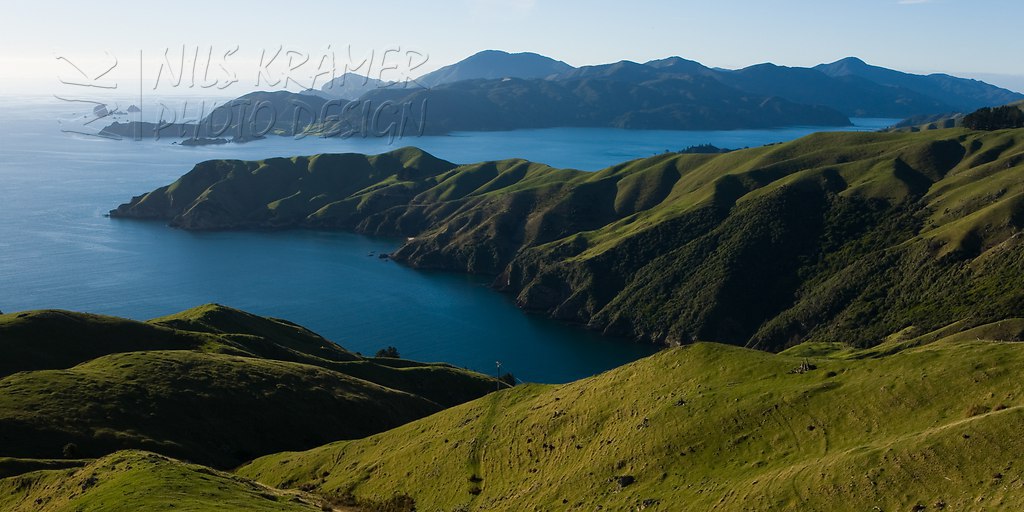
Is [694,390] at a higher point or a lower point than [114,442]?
higher

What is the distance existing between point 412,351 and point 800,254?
3726 inches

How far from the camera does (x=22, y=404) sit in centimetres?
6938

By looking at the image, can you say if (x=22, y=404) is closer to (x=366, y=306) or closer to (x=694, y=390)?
(x=694, y=390)

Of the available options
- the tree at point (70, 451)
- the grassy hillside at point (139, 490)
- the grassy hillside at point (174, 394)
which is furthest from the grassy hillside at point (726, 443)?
the tree at point (70, 451)

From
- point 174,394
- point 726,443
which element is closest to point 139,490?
point 174,394

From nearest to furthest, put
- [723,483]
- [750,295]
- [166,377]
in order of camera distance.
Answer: [723,483], [166,377], [750,295]

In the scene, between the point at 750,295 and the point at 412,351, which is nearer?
the point at 412,351

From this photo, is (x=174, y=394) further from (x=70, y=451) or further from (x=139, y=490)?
(x=139, y=490)

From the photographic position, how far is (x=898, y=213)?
7279 inches

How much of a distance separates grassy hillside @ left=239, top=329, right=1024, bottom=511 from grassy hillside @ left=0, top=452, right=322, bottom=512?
9.07 metres

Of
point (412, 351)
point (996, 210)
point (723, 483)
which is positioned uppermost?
point (996, 210)

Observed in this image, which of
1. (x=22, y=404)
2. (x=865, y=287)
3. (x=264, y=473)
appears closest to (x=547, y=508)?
(x=264, y=473)

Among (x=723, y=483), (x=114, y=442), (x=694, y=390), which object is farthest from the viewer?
(x=114, y=442)

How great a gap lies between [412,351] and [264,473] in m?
95.3
